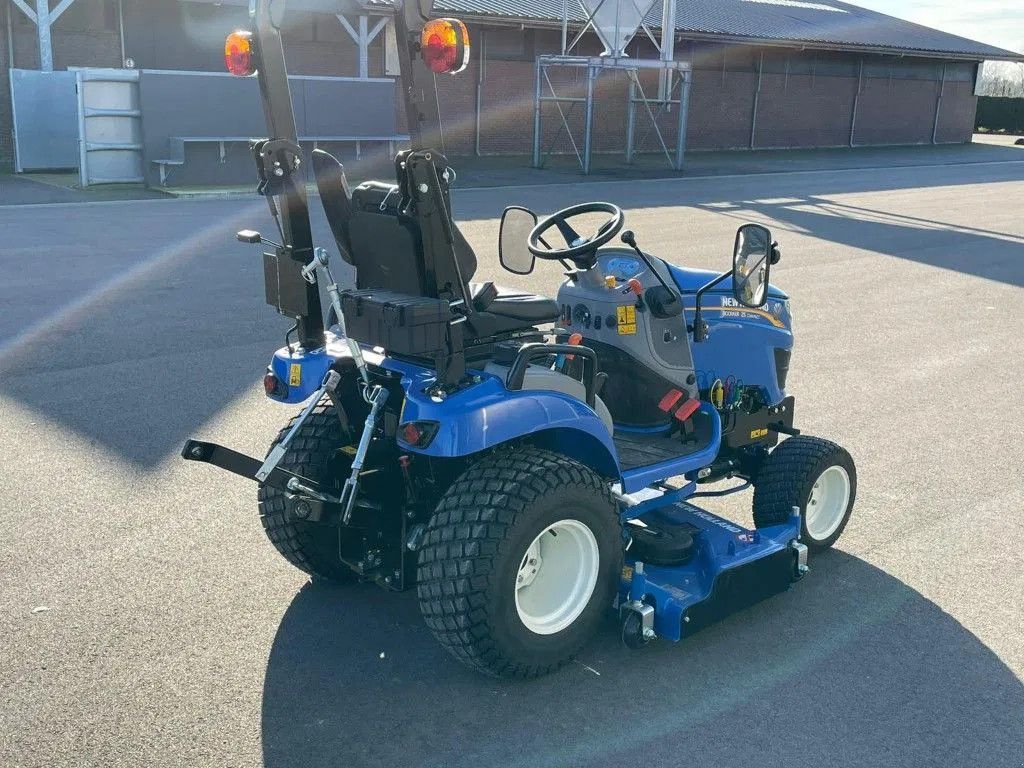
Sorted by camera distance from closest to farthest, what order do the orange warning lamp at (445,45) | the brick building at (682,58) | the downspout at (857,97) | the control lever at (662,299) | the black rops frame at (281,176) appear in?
1. the orange warning lamp at (445,45)
2. the black rops frame at (281,176)
3. the control lever at (662,299)
4. the brick building at (682,58)
5. the downspout at (857,97)

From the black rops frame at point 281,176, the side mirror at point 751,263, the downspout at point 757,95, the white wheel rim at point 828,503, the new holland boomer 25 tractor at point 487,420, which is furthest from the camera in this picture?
the downspout at point 757,95

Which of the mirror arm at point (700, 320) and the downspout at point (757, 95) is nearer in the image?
the mirror arm at point (700, 320)

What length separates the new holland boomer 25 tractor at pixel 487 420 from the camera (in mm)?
3494

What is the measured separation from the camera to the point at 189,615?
13.6 feet

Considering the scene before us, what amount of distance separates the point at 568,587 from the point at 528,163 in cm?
2340

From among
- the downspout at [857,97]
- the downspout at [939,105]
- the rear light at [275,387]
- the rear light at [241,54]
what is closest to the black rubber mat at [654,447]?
the rear light at [275,387]

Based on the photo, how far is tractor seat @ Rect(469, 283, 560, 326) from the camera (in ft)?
12.4

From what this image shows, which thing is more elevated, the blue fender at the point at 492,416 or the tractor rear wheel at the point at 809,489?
the blue fender at the point at 492,416

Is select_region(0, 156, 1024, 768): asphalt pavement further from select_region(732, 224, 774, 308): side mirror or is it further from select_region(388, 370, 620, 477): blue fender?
select_region(732, 224, 774, 308): side mirror

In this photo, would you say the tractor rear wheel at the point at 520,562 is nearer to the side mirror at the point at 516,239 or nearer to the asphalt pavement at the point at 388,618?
the asphalt pavement at the point at 388,618

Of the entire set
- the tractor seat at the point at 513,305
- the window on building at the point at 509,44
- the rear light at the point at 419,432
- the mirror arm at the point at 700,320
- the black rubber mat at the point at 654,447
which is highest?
the window on building at the point at 509,44

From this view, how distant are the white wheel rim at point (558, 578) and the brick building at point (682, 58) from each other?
17.4 meters

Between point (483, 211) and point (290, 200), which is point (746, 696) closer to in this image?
point (290, 200)

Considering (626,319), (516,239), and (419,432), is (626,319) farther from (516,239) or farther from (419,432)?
(419,432)
